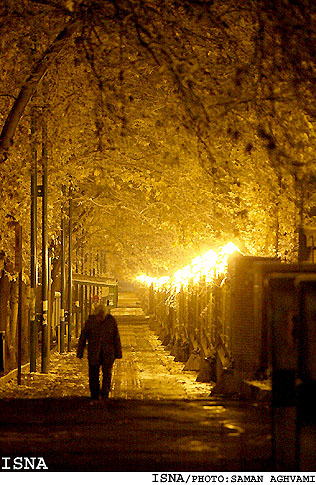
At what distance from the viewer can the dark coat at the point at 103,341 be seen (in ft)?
51.9

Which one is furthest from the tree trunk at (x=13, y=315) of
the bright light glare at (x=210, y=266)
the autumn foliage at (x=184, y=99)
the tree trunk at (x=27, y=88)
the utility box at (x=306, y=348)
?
the utility box at (x=306, y=348)

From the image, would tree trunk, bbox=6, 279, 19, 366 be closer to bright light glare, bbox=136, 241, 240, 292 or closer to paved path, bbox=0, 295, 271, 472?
bright light glare, bbox=136, 241, 240, 292

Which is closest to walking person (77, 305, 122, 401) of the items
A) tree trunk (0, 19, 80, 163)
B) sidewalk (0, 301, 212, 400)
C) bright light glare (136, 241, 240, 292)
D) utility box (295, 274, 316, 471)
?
sidewalk (0, 301, 212, 400)

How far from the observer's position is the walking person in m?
15.8

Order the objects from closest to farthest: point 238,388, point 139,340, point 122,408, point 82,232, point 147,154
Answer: point 122,408, point 238,388, point 147,154, point 139,340, point 82,232

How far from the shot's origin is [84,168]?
1325 inches

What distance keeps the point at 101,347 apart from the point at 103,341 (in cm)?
11

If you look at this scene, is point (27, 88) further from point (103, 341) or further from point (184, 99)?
point (103, 341)

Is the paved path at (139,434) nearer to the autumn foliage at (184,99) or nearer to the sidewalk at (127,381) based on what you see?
the sidewalk at (127,381)

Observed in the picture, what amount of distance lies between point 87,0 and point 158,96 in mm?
10083

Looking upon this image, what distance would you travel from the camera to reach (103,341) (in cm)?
1582

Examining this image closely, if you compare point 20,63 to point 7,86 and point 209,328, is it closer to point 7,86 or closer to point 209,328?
point 7,86

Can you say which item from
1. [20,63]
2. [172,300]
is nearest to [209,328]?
[20,63]

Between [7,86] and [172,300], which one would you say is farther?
[172,300]
